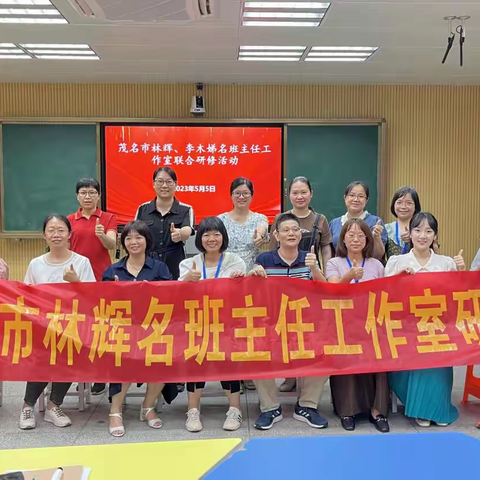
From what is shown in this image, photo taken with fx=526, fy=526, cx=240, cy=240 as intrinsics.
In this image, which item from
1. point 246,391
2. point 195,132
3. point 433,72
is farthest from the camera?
point 195,132

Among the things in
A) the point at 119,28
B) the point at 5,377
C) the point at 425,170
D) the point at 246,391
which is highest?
the point at 119,28

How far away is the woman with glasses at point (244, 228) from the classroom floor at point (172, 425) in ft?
2.95

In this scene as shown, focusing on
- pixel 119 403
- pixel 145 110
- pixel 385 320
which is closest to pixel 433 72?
pixel 145 110

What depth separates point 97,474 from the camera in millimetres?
1287

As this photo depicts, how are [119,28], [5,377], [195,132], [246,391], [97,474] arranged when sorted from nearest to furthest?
[97,474] → [5,377] → [246,391] → [119,28] → [195,132]

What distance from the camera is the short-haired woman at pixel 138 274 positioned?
2969 mm

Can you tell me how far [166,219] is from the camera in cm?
354

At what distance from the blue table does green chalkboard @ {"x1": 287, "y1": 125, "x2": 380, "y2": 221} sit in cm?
456

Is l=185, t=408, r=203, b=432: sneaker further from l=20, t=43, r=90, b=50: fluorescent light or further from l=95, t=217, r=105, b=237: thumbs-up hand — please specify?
l=20, t=43, r=90, b=50: fluorescent light

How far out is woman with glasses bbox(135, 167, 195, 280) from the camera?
3508 millimetres

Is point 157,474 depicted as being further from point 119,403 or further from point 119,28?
point 119,28

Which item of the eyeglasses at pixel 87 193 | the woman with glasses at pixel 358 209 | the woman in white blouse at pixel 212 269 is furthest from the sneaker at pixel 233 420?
the eyeglasses at pixel 87 193

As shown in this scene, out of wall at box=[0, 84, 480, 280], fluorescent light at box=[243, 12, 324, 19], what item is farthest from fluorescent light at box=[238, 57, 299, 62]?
fluorescent light at box=[243, 12, 324, 19]

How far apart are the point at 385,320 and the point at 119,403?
1582 mm
